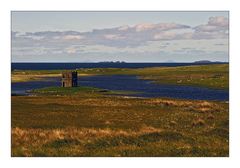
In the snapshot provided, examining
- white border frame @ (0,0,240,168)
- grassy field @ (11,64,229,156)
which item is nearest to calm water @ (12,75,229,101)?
grassy field @ (11,64,229,156)

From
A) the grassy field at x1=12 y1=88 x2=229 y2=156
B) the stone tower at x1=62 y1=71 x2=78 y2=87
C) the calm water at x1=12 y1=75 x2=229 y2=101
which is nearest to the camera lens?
the grassy field at x1=12 y1=88 x2=229 y2=156

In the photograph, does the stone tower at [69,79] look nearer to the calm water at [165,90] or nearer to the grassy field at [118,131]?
the calm water at [165,90]

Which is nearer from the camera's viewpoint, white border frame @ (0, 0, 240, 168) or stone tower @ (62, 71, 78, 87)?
white border frame @ (0, 0, 240, 168)

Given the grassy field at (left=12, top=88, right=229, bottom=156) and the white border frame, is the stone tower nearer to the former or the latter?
the grassy field at (left=12, top=88, right=229, bottom=156)

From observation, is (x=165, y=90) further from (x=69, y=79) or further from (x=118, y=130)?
(x=118, y=130)

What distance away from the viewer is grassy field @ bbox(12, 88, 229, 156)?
31984 millimetres

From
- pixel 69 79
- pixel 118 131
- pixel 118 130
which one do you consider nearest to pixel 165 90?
pixel 69 79

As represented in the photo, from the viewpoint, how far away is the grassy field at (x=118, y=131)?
31984 mm

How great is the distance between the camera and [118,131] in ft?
121

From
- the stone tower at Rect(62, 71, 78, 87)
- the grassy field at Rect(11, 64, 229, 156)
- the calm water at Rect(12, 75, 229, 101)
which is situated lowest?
the grassy field at Rect(11, 64, 229, 156)
